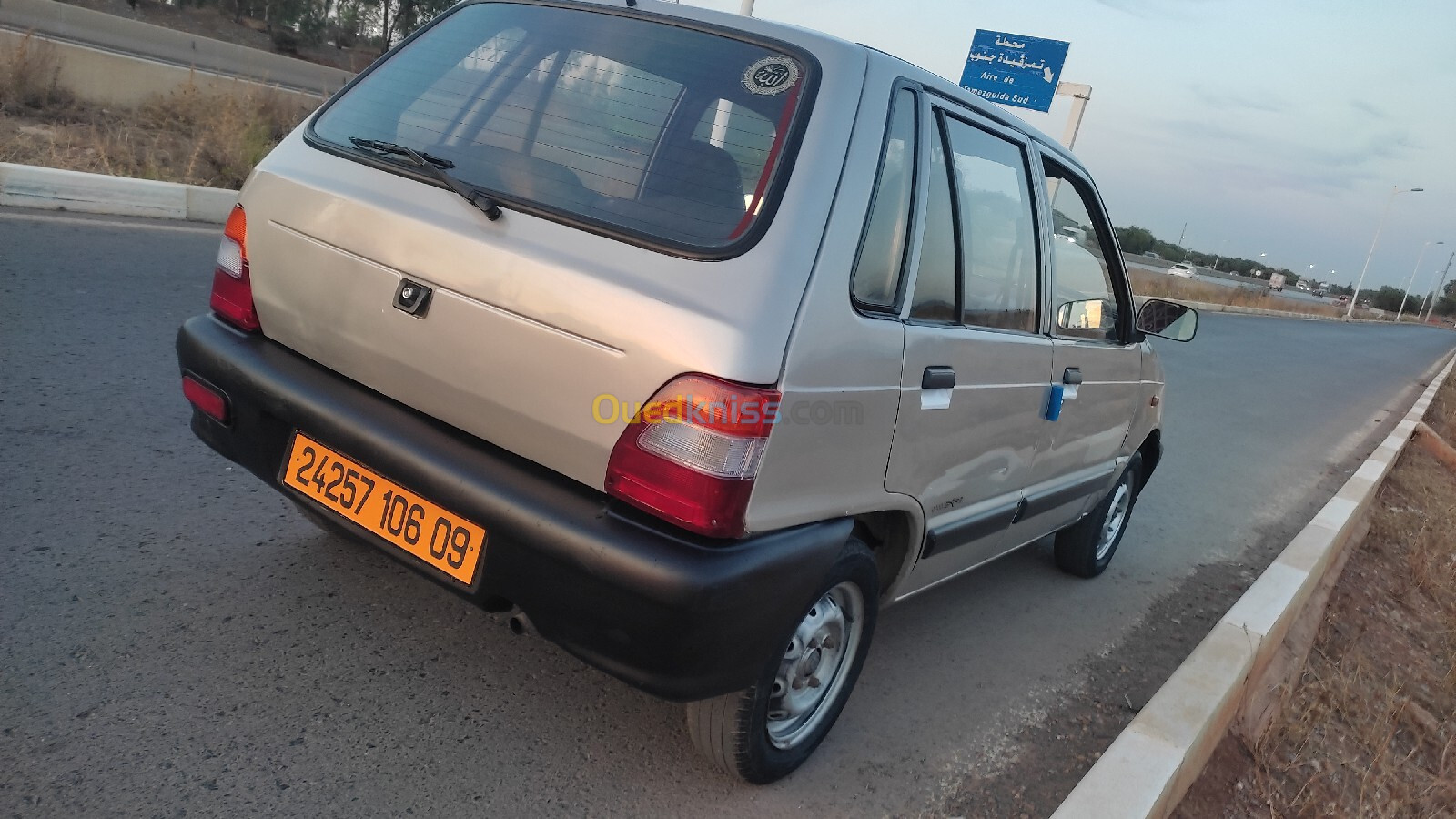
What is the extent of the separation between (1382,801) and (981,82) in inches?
797

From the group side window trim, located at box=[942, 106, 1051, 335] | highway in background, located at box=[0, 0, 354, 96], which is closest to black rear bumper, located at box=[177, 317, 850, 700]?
side window trim, located at box=[942, 106, 1051, 335]

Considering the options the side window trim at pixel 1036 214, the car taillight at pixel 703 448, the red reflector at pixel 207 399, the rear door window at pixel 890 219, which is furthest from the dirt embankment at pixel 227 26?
the car taillight at pixel 703 448

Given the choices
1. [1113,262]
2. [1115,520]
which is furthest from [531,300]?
[1115,520]

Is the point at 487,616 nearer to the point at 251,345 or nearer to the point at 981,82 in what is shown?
the point at 251,345

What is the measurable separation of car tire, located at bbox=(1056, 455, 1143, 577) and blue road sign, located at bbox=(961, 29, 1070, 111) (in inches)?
691

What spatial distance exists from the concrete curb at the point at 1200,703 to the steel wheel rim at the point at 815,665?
638 mm

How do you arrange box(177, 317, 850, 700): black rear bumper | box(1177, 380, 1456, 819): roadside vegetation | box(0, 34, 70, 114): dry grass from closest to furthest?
box(177, 317, 850, 700): black rear bumper, box(1177, 380, 1456, 819): roadside vegetation, box(0, 34, 70, 114): dry grass

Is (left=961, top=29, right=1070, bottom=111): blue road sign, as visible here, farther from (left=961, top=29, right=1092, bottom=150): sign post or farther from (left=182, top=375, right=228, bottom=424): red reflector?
(left=182, top=375, right=228, bottom=424): red reflector

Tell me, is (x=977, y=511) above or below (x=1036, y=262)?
below

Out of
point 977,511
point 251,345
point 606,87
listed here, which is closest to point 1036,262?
point 977,511

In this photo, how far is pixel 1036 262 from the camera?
10.6 ft

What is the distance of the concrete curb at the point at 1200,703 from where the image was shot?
255 cm

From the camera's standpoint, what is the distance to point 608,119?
237cm

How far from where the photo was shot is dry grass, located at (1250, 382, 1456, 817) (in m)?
3.27
